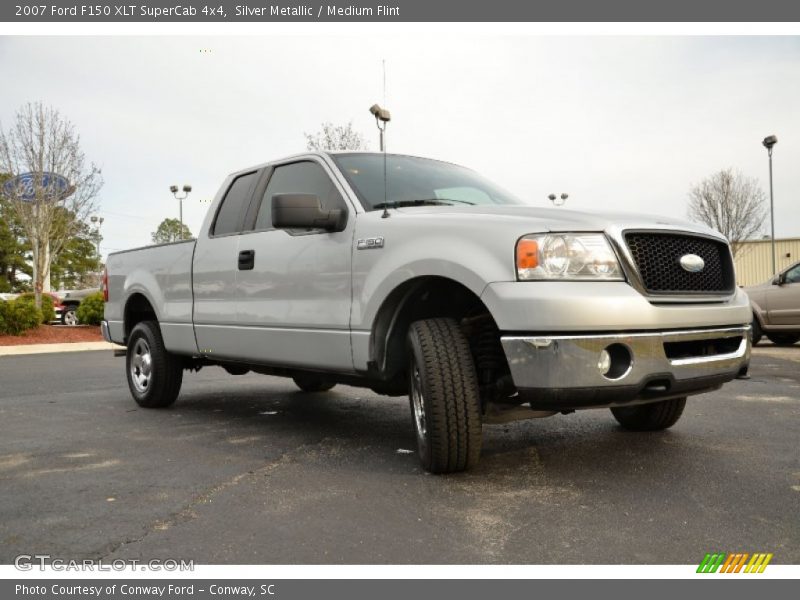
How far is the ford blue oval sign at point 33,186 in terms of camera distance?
19984mm

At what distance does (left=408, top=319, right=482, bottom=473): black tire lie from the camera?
3645mm

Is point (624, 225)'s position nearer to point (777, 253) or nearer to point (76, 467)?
point (76, 467)

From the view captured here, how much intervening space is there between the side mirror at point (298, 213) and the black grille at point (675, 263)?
178cm

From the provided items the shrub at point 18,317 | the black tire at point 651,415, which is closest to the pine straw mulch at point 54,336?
the shrub at point 18,317

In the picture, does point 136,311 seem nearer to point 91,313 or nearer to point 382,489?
point 382,489

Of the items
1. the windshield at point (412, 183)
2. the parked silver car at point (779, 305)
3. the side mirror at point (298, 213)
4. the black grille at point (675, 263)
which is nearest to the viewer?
the black grille at point (675, 263)

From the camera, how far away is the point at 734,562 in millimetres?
2664

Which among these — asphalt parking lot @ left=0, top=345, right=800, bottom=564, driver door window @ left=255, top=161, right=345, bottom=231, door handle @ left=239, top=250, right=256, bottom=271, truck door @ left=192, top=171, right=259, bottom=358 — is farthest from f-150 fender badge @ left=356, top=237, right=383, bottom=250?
truck door @ left=192, top=171, right=259, bottom=358

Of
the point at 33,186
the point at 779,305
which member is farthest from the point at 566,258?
the point at 33,186

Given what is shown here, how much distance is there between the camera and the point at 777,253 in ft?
118

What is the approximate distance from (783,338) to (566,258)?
39.2 feet

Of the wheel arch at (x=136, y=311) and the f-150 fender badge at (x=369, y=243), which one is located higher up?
the f-150 fender badge at (x=369, y=243)

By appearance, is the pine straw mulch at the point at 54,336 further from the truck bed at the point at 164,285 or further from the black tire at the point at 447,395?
the black tire at the point at 447,395

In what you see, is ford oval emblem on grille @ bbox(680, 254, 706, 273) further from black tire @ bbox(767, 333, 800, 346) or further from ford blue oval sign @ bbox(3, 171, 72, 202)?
ford blue oval sign @ bbox(3, 171, 72, 202)
